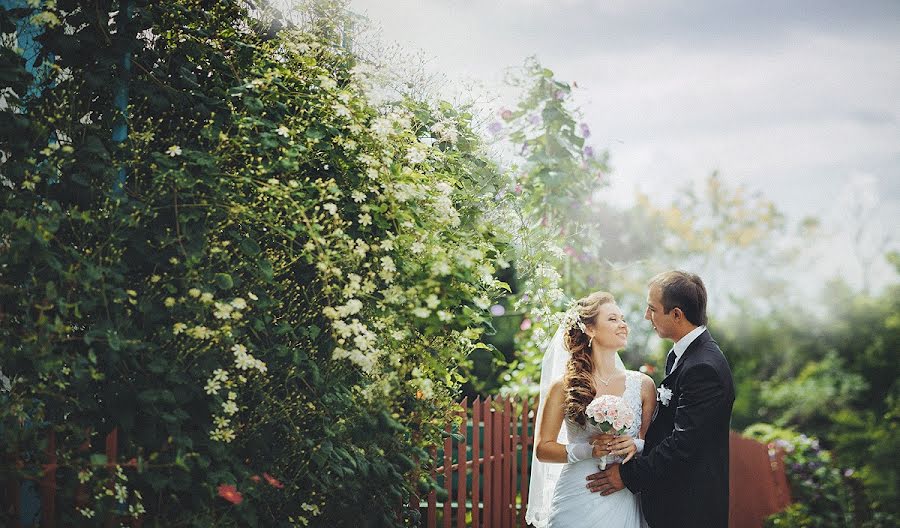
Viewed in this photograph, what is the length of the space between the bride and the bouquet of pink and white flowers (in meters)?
0.16

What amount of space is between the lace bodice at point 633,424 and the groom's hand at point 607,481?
170mm

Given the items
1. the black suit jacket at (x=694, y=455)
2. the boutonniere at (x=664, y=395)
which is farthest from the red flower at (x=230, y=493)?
the boutonniere at (x=664, y=395)

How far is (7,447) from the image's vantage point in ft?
7.82

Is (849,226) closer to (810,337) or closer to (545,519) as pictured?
(810,337)

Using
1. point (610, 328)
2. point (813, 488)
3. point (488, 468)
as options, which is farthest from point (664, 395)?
point (813, 488)

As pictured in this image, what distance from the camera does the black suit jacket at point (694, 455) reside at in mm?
3504

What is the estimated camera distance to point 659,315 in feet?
12.6

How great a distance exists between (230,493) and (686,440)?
6.57ft

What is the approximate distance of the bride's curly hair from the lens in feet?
12.6

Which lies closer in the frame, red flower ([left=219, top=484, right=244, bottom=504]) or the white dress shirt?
red flower ([left=219, top=484, right=244, bottom=504])

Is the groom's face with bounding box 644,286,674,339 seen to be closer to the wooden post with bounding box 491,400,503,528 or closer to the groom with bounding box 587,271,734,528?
the groom with bounding box 587,271,734,528

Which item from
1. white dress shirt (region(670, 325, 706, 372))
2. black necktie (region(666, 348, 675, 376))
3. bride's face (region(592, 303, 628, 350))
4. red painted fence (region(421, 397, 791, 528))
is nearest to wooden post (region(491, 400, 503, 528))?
red painted fence (region(421, 397, 791, 528))

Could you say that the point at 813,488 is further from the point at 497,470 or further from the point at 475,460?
the point at 475,460

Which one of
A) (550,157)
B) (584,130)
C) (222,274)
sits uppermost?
(584,130)
